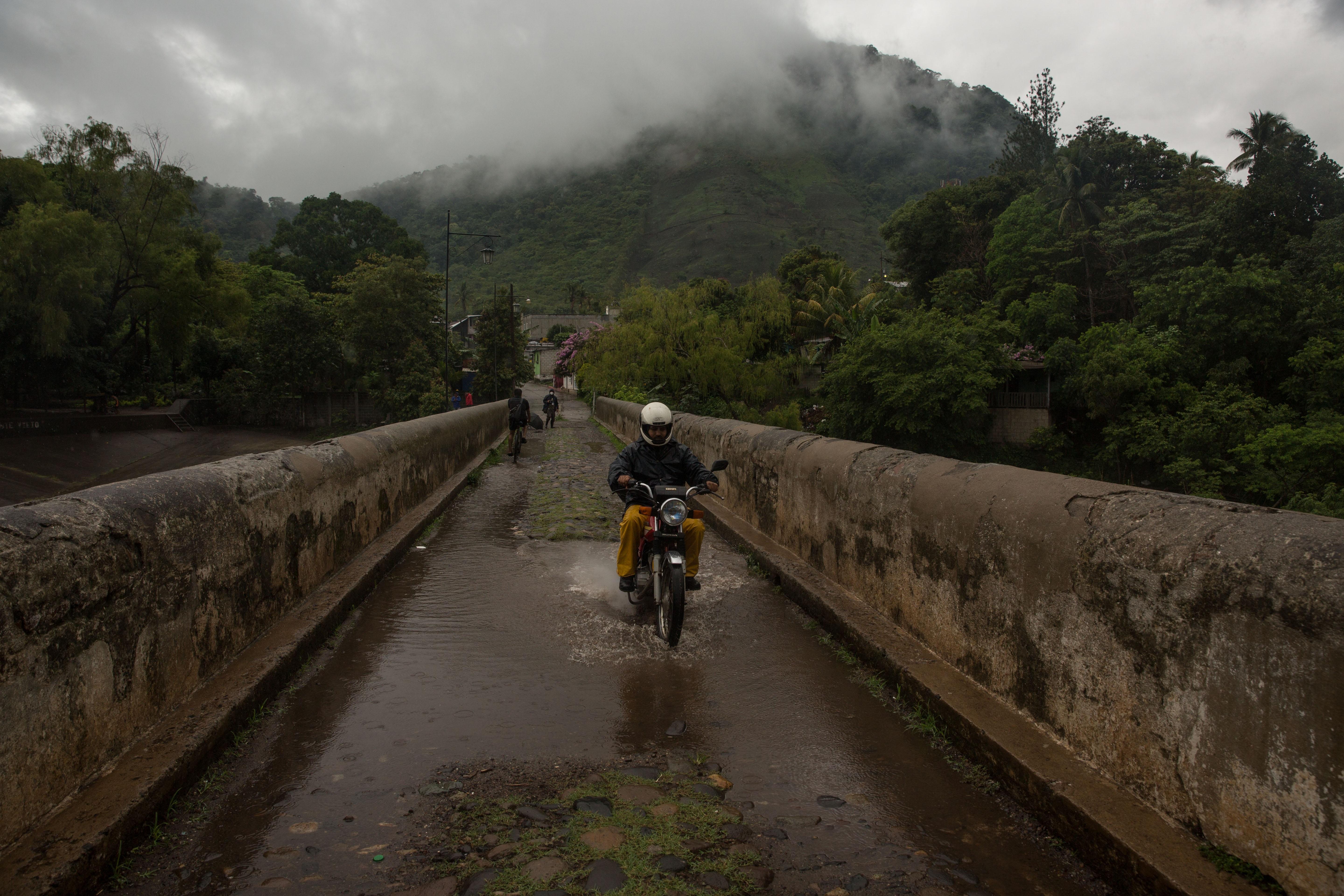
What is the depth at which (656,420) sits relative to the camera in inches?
228

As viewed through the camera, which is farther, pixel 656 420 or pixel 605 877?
pixel 656 420

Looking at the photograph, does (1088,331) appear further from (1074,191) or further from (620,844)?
(620,844)

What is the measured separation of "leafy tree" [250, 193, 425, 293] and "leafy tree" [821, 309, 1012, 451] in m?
49.9

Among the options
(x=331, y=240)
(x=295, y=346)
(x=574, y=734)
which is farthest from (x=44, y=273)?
(x=331, y=240)

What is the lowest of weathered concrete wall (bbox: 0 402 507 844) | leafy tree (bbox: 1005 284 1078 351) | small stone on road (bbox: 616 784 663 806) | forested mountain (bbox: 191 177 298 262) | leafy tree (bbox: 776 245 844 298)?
small stone on road (bbox: 616 784 663 806)

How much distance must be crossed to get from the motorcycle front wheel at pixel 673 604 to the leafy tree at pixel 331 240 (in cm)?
7280

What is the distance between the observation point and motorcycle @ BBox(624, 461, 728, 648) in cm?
483

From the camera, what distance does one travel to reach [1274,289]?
32.2m

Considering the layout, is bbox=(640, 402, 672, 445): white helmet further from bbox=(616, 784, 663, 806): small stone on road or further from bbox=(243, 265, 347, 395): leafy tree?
bbox=(243, 265, 347, 395): leafy tree

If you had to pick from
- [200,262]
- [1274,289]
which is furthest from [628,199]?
[1274,289]

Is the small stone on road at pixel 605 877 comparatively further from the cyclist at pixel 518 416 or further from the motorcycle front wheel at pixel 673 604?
the cyclist at pixel 518 416

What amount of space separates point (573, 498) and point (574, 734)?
25.6 ft

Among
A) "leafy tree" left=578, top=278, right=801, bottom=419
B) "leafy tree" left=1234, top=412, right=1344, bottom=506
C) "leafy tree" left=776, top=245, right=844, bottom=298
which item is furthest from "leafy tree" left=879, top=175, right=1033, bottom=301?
"leafy tree" left=1234, top=412, right=1344, bottom=506

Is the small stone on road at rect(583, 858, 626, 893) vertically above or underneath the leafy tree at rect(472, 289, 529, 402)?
underneath
